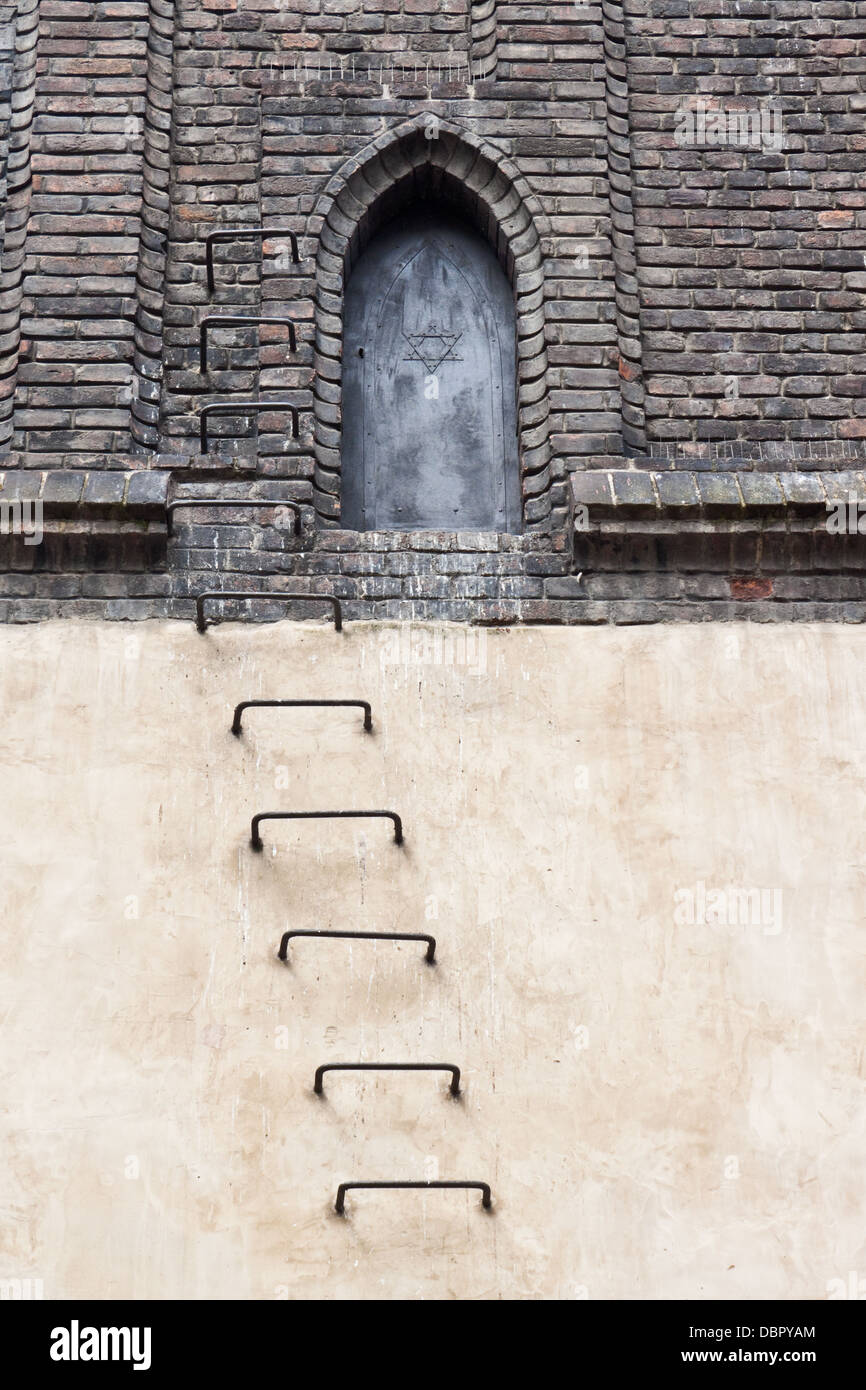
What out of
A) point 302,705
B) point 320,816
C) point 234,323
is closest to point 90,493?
point 234,323

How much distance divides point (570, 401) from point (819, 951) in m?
2.15

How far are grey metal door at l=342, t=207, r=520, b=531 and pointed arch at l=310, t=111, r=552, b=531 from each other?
0.31 ft

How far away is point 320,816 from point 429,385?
191 centimetres

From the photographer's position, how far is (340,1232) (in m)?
5.32

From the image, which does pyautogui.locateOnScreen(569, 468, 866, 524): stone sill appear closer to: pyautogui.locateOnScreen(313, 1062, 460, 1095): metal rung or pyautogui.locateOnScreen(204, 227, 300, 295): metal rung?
pyautogui.locateOnScreen(204, 227, 300, 295): metal rung

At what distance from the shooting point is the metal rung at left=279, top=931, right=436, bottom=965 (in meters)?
5.61

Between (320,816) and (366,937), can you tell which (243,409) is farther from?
(366,937)

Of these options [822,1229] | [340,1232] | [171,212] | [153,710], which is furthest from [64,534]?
[822,1229]

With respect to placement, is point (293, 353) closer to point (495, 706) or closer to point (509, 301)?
point (509, 301)

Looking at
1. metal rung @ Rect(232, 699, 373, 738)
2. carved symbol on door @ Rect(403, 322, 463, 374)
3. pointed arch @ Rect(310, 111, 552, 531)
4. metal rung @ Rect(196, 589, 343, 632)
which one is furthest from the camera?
carved symbol on door @ Rect(403, 322, 463, 374)

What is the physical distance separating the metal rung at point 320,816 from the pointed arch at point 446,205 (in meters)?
1.18

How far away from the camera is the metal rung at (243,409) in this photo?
21.2ft

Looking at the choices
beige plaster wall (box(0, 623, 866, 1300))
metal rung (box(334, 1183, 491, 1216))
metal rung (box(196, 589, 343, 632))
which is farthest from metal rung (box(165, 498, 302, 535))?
metal rung (box(334, 1183, 491, 1216))

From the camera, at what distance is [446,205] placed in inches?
283
